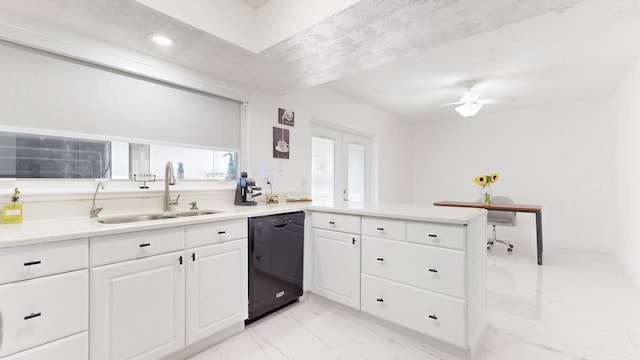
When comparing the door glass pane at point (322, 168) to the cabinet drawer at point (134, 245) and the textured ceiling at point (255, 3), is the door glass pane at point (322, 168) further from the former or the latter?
the cabinet drawer at point (134, 245)

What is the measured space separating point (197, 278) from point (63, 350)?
66 centimetres

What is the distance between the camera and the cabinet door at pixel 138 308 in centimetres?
136

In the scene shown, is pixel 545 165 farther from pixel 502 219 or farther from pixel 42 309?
pixel 42 309

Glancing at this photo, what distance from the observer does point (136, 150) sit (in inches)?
83.4

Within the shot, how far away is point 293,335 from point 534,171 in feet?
16.8

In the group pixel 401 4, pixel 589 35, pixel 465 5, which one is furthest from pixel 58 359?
pixel 589 35

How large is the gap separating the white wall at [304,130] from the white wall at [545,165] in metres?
1.55

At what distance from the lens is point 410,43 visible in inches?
76.7

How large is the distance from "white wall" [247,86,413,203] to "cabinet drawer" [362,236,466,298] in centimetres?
145

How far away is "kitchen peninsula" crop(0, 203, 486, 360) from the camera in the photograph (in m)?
1.20

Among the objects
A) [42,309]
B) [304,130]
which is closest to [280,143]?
[304,130]

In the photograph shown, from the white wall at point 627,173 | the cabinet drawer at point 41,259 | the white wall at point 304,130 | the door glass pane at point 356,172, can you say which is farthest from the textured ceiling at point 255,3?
the white wall at point 627,173

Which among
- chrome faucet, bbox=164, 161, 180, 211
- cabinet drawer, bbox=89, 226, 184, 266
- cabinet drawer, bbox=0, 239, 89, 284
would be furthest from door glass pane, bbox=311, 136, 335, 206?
cabinet drawer, bbox=0, 239, 89, 284

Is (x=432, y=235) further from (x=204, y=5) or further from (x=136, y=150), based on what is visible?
(x=136, y=150)
